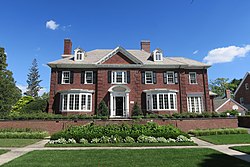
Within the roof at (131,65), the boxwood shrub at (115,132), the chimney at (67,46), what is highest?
the chimney at (67,46)

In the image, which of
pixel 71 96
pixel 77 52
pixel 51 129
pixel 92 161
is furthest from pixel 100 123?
pixel 77 52

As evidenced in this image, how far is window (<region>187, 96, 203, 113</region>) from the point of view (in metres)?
21.9

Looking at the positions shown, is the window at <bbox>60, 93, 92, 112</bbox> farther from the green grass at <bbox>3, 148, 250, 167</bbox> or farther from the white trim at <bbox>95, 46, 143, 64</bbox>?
the green grass at <bbox>3, 148, 250, 167</bbox>

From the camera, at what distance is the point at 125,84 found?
68.3 ft

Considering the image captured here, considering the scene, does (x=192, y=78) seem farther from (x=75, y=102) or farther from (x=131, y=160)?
(x=131, y=160)

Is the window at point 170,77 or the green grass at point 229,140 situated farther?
the window at point 170,77

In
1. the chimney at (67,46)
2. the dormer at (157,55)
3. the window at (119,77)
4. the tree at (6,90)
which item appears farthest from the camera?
the chimney at (67,46)

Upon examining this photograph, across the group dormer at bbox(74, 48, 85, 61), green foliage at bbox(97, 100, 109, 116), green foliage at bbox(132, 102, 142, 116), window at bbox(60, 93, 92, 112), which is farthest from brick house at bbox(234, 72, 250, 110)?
dormer at bbox(74, 48, 85, 61)

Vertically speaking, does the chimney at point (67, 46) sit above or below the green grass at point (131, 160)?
above

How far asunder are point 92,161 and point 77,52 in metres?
17.8

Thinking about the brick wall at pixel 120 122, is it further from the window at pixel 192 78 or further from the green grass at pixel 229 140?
the window at pixel 192 78

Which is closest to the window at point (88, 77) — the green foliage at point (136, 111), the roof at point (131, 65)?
the roof at point (131, 65)

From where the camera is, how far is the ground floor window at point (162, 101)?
1989cm

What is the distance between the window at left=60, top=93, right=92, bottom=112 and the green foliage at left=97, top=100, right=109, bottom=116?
56.7 inches
